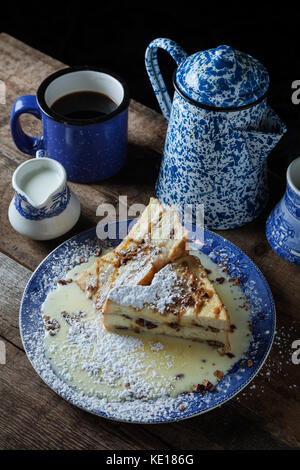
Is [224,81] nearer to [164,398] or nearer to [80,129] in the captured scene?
[80,129]

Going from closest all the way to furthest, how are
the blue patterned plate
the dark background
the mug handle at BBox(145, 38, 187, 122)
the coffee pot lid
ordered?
the blue patterned plate → the coffee pot lid → the mug handle at BBox(145, 38, 187, 122) → the dark background

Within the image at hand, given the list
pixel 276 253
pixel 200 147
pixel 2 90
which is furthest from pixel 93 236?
pixel 2 90

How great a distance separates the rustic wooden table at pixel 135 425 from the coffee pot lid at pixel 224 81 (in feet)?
1.08

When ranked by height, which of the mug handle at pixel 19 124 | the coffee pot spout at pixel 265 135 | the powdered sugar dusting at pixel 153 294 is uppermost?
the coffee pot spout at pixel 265 135

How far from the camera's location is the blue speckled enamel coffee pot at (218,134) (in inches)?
43.9

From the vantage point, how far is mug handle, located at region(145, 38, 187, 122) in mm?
1236

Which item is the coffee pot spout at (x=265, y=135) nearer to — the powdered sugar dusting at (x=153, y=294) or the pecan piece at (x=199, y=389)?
the powdered sugar dusting at (x=153, y=294)

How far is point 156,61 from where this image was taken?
1279 millimetres

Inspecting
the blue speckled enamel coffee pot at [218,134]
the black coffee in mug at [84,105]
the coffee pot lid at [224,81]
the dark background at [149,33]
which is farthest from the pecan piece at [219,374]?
the dark background at [149,33]

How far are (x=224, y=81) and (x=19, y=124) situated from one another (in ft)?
1.78

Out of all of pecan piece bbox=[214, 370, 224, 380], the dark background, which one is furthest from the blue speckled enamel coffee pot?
the dark background

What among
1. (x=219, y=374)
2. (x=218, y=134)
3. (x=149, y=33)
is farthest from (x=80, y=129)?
(x=149, y=33)

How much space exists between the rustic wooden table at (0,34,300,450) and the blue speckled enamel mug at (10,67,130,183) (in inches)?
2.9

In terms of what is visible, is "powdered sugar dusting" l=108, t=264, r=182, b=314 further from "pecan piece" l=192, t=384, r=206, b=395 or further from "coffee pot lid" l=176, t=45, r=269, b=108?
"coffee pot lid" l=176, t=45, r=269, b=108
